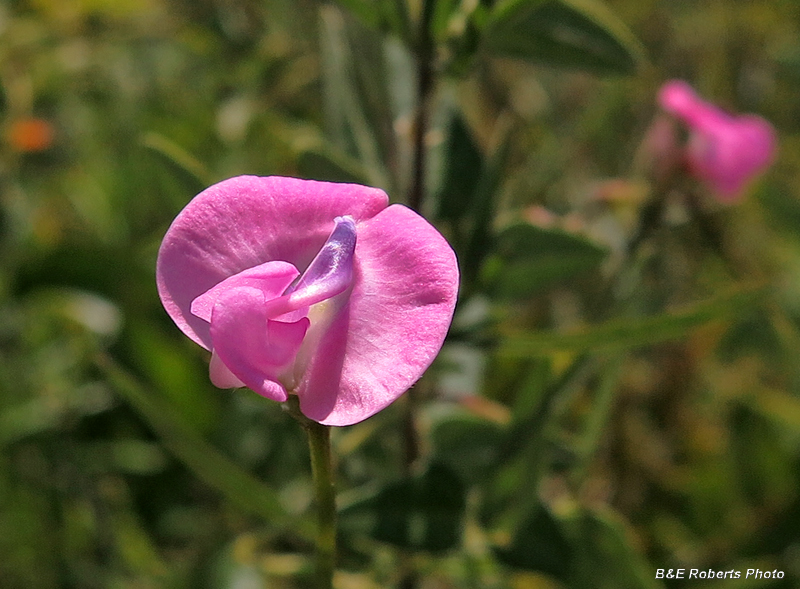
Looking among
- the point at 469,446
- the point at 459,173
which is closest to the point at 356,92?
the point at 459,173

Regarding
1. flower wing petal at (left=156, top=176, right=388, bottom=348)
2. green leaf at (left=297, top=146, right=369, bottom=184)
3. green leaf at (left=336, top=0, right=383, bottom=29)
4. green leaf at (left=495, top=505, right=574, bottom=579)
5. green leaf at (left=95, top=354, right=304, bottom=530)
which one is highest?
green leaf at (left=336, top=0, right=383, bottom=29)

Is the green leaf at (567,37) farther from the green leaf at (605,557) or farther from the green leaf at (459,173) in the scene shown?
the green leaf at (605,557)

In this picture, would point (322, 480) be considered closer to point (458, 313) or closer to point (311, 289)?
point (311, 289)

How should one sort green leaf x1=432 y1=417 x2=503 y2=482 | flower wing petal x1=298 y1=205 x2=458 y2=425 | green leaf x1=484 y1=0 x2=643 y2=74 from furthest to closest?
green leaf x1=432 y1=417 x2=503 y2=482, green leaf x1=484 y1=0 x2=643 y2=74, flower wing petal x1=298 y1=205 x2=458 y2=425

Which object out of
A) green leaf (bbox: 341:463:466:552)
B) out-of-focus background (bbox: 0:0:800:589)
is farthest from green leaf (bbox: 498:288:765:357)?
green leaf (bbox: 341:463:466:552)

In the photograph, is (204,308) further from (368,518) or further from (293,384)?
(368,518)

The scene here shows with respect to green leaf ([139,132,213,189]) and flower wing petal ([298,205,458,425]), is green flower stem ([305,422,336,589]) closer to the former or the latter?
flower wing petal ([298,205,458,425])
